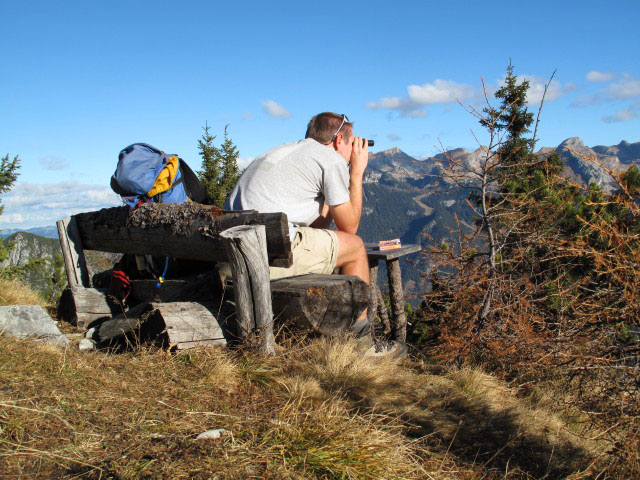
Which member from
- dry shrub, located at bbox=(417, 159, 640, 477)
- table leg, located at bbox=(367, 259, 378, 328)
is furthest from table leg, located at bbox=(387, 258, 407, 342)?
dry shrub, located at bbox=(417, 159, 640, 477)

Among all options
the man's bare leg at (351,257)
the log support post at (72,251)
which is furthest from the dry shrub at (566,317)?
the log support post at (72,251)

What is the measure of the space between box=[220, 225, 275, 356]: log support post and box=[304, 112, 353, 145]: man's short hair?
65.8 inches

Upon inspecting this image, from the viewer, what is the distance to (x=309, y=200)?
4605 millimetres

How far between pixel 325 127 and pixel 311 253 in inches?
53.8

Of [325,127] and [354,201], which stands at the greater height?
[325,127]

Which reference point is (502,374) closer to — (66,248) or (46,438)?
(46,438)

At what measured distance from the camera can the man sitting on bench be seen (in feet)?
14.4

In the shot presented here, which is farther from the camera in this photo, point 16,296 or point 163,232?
point 16,296

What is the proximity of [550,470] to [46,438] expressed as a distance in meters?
2.44

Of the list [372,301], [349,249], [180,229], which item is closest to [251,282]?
[180,229]

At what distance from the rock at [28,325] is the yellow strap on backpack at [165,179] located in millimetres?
1433

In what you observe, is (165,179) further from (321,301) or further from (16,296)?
(16,296)

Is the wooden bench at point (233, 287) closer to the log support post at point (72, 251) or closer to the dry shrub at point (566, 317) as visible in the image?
the log support post at point (72, 251)

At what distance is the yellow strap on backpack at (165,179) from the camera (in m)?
4.78
